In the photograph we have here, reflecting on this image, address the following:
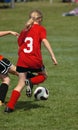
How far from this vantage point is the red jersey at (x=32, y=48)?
9.12 meters

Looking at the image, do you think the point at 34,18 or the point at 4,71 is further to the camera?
the point at 4,71

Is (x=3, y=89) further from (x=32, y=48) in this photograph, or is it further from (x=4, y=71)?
(x=32, y=48)

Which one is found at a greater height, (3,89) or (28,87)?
(28,87)

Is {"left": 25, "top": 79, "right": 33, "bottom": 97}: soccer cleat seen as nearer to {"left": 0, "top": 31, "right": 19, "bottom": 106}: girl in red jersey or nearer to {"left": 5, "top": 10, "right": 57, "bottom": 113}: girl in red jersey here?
{"left": 5, "top": 10, "right": 57, "bottom": 113}: girl in red jersey

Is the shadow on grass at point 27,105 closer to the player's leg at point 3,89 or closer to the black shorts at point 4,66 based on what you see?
the player's leg at point 3,89

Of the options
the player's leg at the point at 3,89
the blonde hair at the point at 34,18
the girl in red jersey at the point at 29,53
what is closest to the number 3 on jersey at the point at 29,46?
the girl in red jersey at the point at 29,53

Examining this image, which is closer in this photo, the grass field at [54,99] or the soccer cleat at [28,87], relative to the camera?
the grass field at [54,99]

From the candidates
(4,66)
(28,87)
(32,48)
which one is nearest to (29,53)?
(32,48)

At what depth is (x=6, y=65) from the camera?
9.62 metres

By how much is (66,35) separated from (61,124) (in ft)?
55.6

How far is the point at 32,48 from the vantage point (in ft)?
30.0

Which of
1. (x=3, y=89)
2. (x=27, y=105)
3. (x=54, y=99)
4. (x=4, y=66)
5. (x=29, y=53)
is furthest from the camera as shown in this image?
(x=54, y=99)

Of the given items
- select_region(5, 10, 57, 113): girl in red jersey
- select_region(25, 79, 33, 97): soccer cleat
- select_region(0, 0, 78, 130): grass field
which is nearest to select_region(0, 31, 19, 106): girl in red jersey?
select_region(0, 0, 78, 130): grass field

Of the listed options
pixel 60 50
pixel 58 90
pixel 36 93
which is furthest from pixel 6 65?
pixel 60 50
